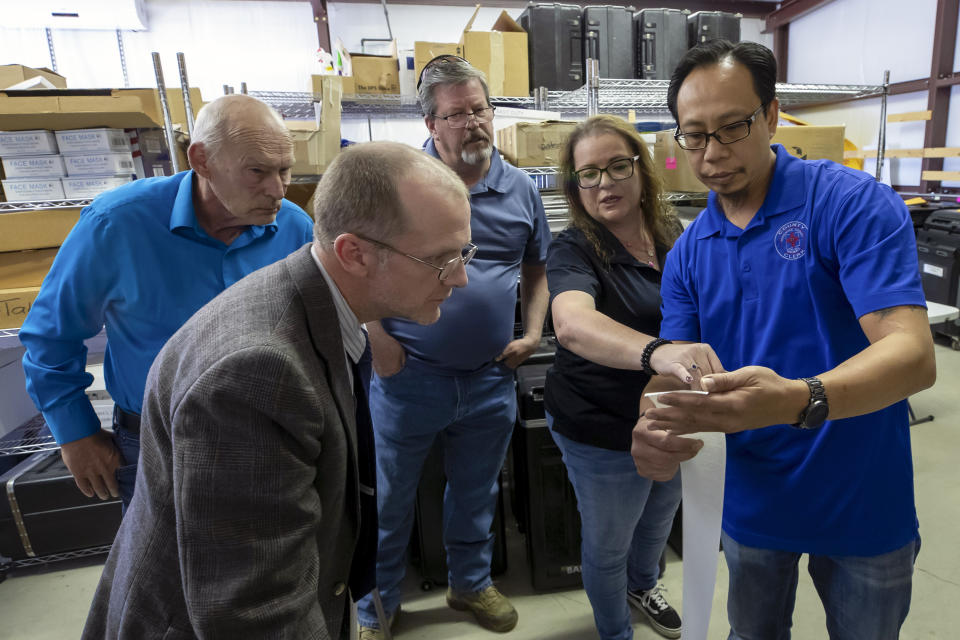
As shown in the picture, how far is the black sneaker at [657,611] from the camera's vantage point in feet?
5.75

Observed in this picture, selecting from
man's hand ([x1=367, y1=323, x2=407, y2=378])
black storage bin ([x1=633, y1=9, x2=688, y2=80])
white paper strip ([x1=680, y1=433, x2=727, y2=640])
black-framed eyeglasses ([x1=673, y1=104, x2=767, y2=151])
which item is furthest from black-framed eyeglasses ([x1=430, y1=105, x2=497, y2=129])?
black storage bin ([x1=633, y1=9, x2=688, y2=80])

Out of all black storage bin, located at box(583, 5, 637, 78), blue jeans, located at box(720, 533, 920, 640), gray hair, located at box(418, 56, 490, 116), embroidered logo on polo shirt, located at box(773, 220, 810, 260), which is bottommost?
blue jeans, located at box(720, 533, 920, 640)

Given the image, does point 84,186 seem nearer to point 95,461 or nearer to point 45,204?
point 45,204

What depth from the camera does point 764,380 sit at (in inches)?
30.2

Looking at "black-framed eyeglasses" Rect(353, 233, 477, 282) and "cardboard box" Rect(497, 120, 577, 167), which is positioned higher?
"cardboard box" Rect(497, 120, 577, 167)

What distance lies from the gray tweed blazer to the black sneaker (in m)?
1.35

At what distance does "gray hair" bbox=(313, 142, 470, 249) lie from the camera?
30.9 inches

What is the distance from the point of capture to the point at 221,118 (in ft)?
4.19

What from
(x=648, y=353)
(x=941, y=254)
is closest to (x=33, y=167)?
(x=648, y=353)

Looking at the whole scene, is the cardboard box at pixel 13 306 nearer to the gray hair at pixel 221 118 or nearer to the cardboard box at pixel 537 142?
the gray hair at pixel 221 118

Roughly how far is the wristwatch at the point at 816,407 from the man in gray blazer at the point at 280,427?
542mm

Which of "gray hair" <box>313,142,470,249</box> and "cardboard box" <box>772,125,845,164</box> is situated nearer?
"gray hair" <box>313,142,470,249</box>

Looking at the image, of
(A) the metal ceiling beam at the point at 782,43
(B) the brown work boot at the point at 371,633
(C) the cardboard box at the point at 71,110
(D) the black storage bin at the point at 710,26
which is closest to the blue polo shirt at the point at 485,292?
(B) the brown work boot at the point at 371,633

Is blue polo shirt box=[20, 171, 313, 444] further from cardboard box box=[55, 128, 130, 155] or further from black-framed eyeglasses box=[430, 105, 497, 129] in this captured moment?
cardboard box box=[55, 128, 130, 155]
